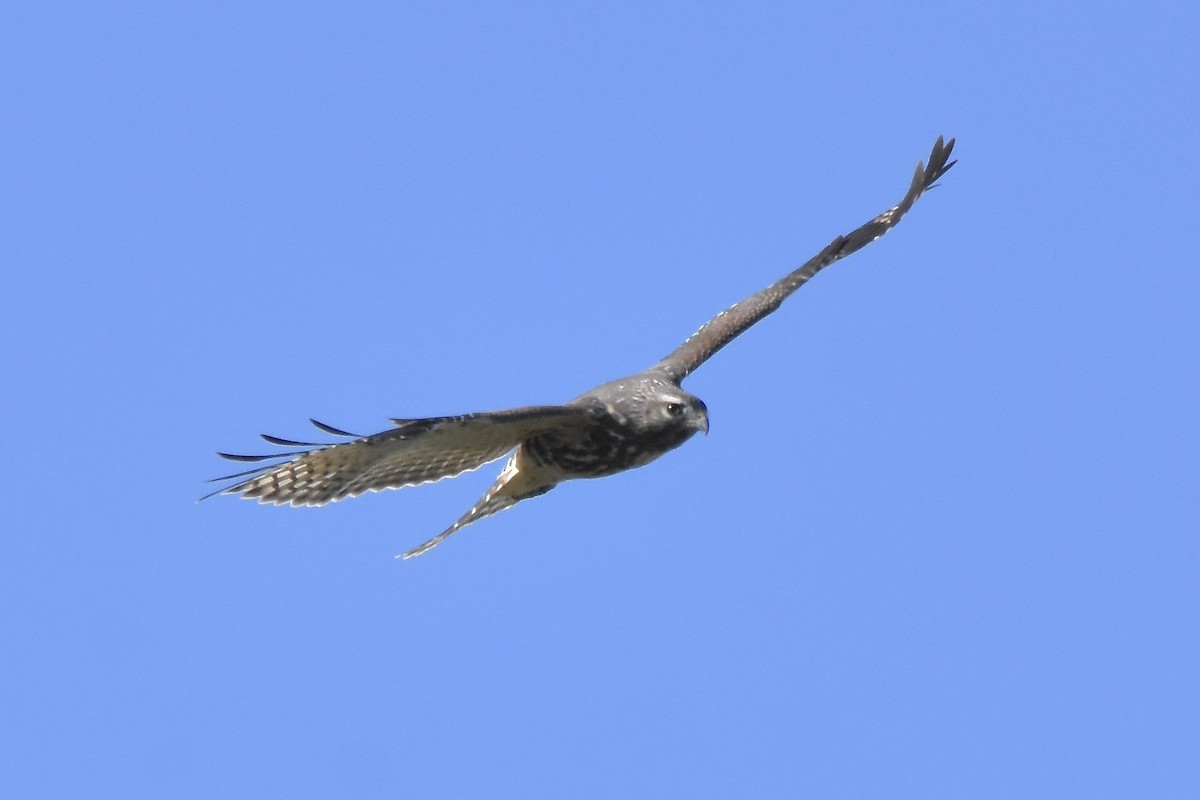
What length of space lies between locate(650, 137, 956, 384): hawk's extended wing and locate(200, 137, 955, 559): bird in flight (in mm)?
29

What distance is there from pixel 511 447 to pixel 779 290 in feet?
9.89

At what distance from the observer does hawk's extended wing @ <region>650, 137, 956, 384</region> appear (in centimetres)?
1159

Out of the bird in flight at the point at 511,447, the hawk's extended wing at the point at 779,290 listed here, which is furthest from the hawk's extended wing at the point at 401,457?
the hawk's extended wing at the point at 779,290

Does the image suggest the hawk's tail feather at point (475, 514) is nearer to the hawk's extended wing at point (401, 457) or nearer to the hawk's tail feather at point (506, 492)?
the hawk's tail feather at point (506, 492)

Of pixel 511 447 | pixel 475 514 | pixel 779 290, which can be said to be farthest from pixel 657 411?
pixel 779 290

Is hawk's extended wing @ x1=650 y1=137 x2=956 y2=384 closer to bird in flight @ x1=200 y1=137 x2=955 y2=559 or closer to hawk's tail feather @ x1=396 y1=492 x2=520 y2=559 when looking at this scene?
bird in flight @ x1=200 y1=137 x2=955 y2=559

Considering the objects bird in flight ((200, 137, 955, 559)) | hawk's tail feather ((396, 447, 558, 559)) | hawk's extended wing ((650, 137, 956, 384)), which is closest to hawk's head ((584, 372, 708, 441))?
bird in flight ((200, 137, 955, 559))

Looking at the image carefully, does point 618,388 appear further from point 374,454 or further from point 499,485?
point 374,454

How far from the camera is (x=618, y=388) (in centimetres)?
1025

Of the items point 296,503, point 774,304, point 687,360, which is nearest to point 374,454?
point 296,503

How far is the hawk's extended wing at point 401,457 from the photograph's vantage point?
29.0ft

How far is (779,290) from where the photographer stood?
1220 cm

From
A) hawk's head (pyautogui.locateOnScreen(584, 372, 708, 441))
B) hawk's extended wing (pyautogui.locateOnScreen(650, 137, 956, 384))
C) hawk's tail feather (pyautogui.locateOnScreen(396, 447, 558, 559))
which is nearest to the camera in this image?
hawk's head (pyautogui.locateOnScreen(584, 372, 708, 441))

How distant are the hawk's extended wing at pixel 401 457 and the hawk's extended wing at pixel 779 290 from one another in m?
1.71
